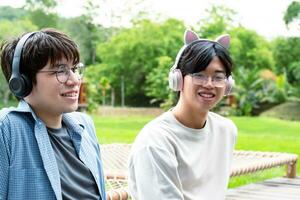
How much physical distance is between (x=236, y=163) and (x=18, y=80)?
10.7 feet

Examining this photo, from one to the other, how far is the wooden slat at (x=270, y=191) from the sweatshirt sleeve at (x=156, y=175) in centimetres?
237

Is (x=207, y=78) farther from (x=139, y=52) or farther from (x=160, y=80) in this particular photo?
(x=139, y=52)

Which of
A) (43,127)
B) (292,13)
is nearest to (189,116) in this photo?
(43,127)

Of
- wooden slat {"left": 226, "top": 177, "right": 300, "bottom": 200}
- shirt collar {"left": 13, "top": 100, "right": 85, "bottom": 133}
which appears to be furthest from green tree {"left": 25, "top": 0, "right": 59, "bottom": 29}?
shirt collar {"left": 13, "top": 100, "right": 85, "bottom": 133}

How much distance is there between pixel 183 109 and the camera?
1.81 m

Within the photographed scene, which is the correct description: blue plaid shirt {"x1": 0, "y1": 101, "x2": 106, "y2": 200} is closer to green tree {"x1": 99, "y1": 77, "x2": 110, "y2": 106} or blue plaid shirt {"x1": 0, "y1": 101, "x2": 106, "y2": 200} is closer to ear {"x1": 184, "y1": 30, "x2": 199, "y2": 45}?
ear {"x1": 184, "y1": 30, "x2": 199, "y2": 45}

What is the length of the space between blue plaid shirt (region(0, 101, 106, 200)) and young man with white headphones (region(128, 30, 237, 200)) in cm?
32

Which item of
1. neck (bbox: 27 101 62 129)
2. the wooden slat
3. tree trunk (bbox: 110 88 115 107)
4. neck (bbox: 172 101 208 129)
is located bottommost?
tree trunk (bbox: 110 88 115 107)

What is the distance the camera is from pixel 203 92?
1.79m

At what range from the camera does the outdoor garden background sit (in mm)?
17422

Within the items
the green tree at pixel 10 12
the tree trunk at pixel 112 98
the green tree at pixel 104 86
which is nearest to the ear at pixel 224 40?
the green tree at pixel 104 86

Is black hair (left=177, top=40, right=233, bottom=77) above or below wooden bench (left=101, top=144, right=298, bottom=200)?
above

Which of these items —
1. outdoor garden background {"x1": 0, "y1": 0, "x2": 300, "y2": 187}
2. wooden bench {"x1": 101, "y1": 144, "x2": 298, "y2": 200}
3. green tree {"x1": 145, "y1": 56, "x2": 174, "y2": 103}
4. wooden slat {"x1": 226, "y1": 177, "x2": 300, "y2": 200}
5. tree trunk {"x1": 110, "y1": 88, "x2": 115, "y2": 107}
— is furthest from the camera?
tree trunk {"x1": 110, "y1": 88, "x2": 115, "y2": 107}

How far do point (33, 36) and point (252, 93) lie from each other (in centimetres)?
1641
